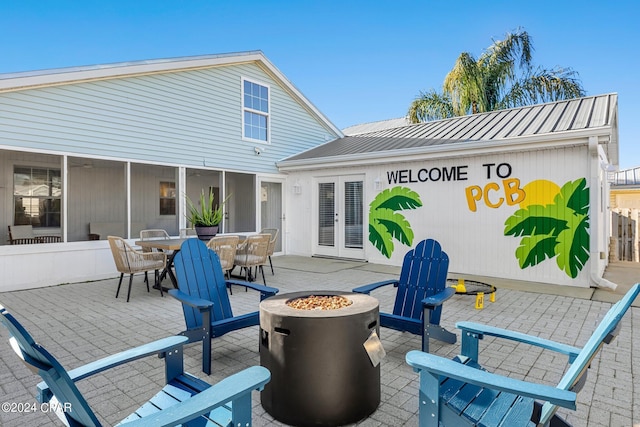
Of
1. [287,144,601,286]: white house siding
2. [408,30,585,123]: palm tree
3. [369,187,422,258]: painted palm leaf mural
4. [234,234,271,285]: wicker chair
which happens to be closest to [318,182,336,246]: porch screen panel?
[287,144,601,286]: white house siding

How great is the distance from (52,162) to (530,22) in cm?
1700

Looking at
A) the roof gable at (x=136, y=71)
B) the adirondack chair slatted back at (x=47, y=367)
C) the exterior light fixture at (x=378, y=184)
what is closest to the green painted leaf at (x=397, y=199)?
the exterior light fixture at (x=378, y=184)

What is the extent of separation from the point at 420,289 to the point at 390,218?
4.92 m

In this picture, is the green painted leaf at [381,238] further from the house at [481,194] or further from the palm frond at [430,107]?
the palm frond at [430,107]

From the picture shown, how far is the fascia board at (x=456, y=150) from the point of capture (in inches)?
230

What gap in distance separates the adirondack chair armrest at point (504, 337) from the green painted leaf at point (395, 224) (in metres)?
5.88

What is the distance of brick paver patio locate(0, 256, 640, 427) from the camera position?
7.93 feet

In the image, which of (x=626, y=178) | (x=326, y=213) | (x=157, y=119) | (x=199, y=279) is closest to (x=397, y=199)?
(x=326, y=213)

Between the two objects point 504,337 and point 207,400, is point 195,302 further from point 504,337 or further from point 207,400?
point 504,337

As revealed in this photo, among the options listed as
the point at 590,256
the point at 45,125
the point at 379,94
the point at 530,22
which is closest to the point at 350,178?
the point at 590,256

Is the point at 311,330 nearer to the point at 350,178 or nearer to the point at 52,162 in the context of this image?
the point at 350,178

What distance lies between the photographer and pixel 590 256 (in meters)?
5.98

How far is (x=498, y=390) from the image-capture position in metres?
1.45

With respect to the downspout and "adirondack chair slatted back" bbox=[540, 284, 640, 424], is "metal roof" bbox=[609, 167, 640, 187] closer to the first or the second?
the downspout
